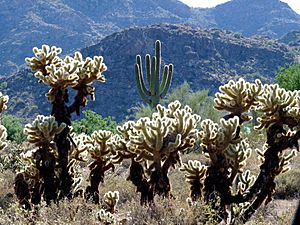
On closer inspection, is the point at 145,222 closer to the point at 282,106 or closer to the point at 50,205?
the point at 50,205

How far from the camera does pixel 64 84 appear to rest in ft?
19.6

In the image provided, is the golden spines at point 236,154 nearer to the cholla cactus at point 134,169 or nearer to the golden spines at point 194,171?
the golden spines at point 194,171

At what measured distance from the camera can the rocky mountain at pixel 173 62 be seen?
243 ft

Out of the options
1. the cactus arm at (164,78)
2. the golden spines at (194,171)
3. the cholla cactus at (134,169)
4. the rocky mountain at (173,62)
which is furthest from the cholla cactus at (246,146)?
the rocky mountain at (173,62)

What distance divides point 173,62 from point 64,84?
7827 cm

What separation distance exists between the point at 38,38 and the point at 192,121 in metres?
163

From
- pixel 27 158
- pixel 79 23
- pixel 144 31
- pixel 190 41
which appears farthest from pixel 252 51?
pixel 79 23

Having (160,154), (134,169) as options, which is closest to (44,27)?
(134,169)

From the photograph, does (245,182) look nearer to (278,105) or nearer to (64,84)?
(278,105)

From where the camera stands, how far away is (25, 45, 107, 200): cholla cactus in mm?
5961

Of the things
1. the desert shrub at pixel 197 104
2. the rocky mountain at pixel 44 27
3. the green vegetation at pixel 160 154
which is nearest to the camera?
the green vegetation at pixel 160 154

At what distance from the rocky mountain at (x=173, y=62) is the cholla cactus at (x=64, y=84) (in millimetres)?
64518

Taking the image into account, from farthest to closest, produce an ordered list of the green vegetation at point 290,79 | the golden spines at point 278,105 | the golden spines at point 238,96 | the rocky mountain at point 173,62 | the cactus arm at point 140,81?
the rocky mountain at point 173,62 < the green vegetation at point 290,79 < the cactus arm at point 140,81 < the golden spines at point 238,96 < the golden spines at point 278,105

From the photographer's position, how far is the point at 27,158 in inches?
248
